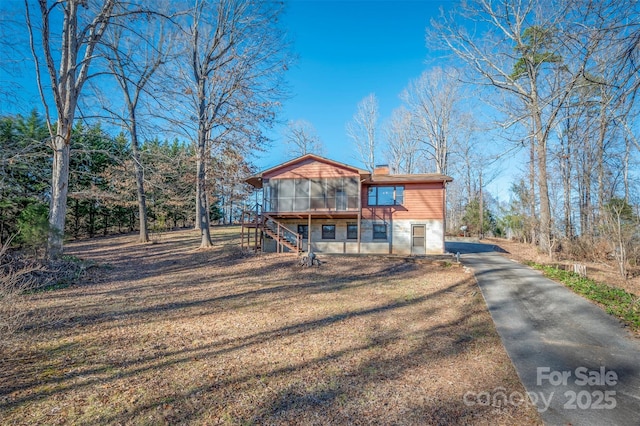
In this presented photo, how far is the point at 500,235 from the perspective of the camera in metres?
31.8

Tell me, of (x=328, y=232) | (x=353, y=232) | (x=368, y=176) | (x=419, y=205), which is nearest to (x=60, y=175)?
(x=328, y=232)

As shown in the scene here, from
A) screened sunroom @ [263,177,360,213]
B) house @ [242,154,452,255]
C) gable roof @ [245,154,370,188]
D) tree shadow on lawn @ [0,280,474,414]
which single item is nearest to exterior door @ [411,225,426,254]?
house @ [242,154,452,255]

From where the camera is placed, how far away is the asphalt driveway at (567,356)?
358cm

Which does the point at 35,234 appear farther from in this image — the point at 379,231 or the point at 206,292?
the point at 379,231

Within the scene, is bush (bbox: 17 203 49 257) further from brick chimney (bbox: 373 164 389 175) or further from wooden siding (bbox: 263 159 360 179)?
brick chimney (bbox: 373 164 389 175)

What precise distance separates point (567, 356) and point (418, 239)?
40.3 ft

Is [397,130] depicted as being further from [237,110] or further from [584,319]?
[584,319]

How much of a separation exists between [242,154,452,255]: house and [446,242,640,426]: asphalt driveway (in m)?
8.31

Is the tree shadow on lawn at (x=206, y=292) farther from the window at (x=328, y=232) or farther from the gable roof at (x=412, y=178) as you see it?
the gable roof at (x=412, y=178)

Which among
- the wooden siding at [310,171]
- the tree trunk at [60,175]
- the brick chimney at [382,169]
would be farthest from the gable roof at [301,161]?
the tree trunk at [60,175]

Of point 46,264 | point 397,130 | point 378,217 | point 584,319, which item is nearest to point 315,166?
point 378,217

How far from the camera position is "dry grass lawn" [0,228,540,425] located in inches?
129

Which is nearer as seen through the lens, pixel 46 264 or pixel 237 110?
pixel 46 264

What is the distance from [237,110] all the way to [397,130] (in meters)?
20.5
